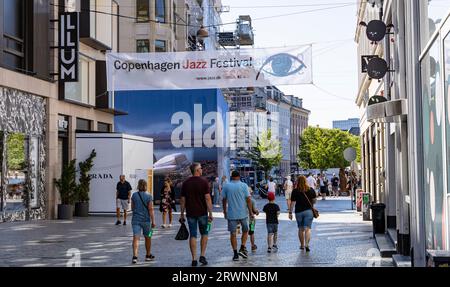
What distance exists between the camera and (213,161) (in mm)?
42469

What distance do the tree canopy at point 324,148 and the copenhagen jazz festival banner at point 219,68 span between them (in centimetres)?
9477

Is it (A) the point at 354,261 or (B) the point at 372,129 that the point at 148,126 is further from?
(A) the point at 354,261

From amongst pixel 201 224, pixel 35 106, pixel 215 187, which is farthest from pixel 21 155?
pixel 215 187

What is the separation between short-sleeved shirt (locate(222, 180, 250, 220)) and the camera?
1304 cm

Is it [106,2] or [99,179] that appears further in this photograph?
[106,2]

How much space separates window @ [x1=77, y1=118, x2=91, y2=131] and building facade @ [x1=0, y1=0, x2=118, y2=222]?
0.05 metres

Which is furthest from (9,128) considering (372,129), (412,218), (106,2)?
(412,218)

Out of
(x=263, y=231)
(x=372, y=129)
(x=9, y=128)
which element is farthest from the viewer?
(x=372, y=129)

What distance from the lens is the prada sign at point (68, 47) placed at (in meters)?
26.8

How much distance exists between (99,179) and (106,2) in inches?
360

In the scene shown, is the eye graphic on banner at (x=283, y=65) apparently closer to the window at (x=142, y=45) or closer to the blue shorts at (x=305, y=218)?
the blue shorts at (x=305, y=218)

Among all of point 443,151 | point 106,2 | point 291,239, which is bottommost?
point 291,239

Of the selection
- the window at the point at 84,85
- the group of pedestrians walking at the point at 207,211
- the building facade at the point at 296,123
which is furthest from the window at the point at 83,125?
the building facade at the point at 296,123

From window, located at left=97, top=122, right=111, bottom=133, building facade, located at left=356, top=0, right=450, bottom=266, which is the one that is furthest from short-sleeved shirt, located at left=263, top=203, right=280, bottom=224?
window, located at left=97, top=122, right=111, bottom=133
